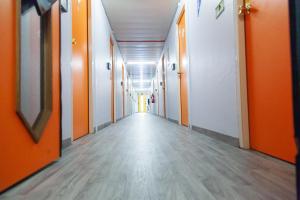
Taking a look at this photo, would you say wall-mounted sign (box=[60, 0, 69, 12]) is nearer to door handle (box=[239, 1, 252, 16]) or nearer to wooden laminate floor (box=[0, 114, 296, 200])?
wooden laminate floor (box=[0, 114, 296, 200])

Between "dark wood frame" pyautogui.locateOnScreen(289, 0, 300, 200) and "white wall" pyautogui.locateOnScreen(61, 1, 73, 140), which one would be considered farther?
"white wall" pyautogui.locateOnScreen(61, 1, 73, 140)

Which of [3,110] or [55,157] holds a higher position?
[3,110]

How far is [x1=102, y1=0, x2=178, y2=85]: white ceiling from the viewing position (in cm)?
515

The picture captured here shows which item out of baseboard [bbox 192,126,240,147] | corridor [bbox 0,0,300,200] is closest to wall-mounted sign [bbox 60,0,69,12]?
corridor [bbox 0,0,300,200]

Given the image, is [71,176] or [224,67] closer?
[71,176]

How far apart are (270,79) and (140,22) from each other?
4.95 meters

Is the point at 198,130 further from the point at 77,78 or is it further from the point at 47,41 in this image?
the point at 47,41

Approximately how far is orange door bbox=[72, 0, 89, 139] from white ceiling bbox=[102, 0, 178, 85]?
165cm

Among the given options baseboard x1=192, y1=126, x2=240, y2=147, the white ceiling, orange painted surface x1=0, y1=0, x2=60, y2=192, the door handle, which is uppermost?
the white ceiling

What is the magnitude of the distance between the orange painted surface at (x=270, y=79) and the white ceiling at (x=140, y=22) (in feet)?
11.5

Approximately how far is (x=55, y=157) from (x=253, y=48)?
1.71 meters

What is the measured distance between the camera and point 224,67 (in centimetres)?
244

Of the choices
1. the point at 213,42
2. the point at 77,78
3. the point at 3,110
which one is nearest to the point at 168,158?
the point at 3,110

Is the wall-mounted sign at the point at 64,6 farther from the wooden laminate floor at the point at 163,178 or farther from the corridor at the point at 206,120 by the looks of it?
the wooden laminate floor at the point at 163,178
